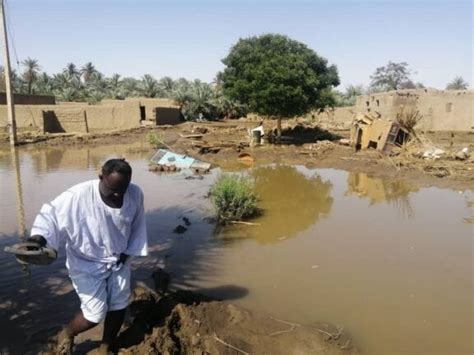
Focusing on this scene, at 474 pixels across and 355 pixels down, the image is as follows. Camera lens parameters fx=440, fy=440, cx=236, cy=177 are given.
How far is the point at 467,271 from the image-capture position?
5914 millimetres

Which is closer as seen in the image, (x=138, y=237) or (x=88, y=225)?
(x=88, y=225)

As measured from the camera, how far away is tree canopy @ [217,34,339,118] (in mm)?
19312

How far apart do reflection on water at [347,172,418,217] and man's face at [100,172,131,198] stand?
721 cm

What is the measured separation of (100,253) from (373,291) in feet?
11.2

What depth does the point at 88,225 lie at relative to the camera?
3230 mm

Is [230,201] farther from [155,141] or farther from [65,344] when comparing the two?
[155,141]

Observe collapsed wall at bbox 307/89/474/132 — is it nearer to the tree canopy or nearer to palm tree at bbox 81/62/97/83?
the tree canopy

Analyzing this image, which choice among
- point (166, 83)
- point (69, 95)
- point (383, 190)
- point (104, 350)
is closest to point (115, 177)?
point (104, 350)

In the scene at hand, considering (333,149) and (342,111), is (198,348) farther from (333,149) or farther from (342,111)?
(342,111)

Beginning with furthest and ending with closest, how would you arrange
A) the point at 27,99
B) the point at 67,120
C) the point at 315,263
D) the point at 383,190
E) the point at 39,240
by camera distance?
1. the point at 27,99
2. the point at 67,120
3. the point at 383,190
4. the point at 315,263
5. the point at 39,240

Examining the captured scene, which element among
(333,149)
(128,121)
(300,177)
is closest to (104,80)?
(128,121)

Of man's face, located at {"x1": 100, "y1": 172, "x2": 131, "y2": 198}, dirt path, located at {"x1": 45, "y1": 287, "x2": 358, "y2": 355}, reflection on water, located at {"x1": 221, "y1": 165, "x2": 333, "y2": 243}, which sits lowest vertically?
reflection on water, located at {"x1": 221, "y1": 165, "x2": 333, "y2": 243}

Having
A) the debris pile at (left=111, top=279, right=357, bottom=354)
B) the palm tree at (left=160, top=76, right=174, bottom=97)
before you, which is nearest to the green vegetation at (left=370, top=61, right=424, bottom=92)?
the palm tree at (left=160, top=76, right=174, bottom=97)

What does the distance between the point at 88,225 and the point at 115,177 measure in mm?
437
